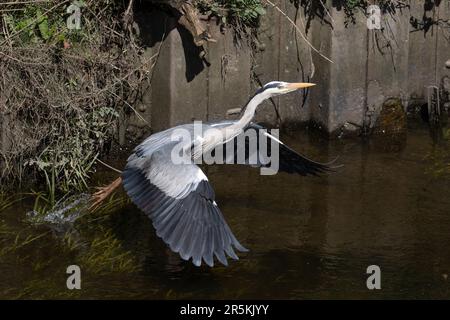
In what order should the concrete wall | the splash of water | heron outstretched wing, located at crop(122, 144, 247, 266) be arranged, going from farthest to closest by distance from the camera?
1. the concrete wall
2. the splash of water
3. heron outstretched wing, located at crop(122, 144, 247, 266)

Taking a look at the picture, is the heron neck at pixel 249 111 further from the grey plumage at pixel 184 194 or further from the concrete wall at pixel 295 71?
the concrete wall at pixel 295 71

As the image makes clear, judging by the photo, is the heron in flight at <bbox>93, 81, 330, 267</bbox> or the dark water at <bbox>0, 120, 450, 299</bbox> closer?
the heron in flight at <bbox>93, 81, 330, 267</bbox>

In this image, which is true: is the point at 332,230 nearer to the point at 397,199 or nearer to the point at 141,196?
the point at 397,199

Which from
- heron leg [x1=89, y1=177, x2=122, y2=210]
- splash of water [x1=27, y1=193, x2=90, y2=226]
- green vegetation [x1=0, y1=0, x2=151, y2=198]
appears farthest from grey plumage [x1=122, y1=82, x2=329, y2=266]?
green vegetation [x1=0, y1=0, x2=151, y2=198]

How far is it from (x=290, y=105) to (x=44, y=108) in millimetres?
2795

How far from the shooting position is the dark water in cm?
663

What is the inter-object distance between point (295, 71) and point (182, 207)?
377 cm

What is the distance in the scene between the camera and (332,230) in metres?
7.73

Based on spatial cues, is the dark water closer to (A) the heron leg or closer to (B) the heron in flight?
(A) the heron leg

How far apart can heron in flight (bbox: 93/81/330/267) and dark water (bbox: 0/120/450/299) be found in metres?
0.32

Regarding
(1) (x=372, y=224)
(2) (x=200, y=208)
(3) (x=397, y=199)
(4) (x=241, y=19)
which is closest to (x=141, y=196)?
(2) (x=200, y=208)

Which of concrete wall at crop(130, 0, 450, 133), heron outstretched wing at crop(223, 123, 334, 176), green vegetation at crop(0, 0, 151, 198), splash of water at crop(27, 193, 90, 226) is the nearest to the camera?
splash of water at crop(27, 193, 90, 226)

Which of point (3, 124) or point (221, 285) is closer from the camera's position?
point (221, 285)

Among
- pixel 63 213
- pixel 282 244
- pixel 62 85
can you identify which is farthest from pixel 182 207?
pixel 62 85
